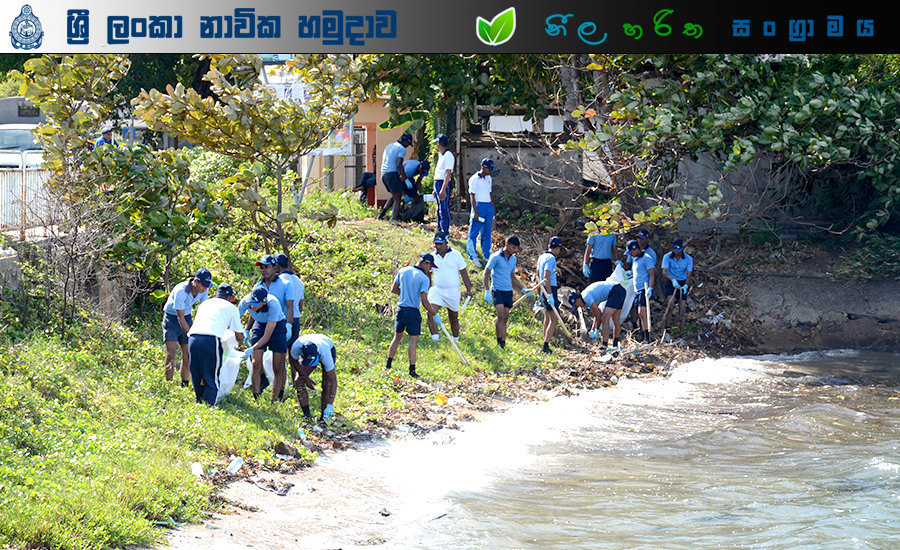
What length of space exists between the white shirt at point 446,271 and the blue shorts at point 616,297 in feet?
9.85

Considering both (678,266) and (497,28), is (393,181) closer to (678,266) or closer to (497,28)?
(678,266)

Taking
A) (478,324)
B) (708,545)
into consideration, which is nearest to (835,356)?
(478,324)

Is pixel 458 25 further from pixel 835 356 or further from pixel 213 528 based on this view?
pixel 835 356

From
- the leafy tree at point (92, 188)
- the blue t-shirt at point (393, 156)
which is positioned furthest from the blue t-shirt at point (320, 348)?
the blue t-shirt at point (393, 156)

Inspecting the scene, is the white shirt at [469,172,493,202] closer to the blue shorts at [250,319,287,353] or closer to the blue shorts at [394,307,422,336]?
the blue shorts at [394,307,422,336]

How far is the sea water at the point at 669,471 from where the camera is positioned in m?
9.24

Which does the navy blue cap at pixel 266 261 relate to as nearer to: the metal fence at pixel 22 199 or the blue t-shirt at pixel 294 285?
the blue t-shirt at pixel 294 285

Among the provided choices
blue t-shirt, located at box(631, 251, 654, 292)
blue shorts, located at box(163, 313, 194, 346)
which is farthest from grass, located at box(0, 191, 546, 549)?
blue t-shirt, located at box(631, 251, 654, 292)

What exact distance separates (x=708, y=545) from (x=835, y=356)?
10.4 m

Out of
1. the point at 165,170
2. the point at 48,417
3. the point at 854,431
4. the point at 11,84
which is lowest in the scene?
the point at 854,431

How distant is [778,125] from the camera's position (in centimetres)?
1666

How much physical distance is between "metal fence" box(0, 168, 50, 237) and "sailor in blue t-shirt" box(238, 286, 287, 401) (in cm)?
347

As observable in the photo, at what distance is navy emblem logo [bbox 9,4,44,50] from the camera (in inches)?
368

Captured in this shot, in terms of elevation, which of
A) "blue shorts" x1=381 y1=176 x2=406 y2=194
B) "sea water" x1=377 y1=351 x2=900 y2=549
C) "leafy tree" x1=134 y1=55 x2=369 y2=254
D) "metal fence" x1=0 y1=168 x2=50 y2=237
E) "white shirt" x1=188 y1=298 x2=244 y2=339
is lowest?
"sea water" x1=377 y1=351 x2=900 y2=549
